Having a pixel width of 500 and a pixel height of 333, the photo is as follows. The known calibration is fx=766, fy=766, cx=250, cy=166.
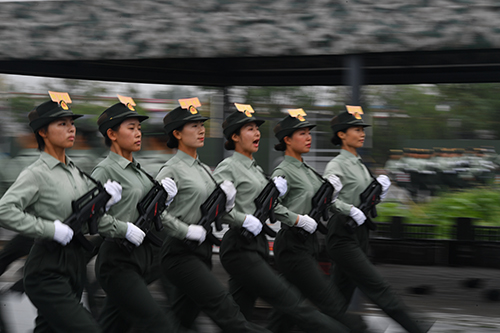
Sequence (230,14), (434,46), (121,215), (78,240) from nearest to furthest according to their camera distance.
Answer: (78,240)
(121,215)
(434,46)
(230,14)

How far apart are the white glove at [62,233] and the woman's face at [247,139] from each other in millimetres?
1850

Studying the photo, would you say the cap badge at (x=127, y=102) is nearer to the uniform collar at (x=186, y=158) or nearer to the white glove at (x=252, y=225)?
the uniform collar at (x=186, y=158)

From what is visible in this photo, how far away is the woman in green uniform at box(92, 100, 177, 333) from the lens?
456 centimetres

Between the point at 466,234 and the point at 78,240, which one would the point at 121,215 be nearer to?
the point at 78,240

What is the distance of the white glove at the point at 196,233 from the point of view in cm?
488

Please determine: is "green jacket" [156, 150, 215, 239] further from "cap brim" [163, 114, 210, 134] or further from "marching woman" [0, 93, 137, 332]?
"marching woman" [0, 93, 137, 332]

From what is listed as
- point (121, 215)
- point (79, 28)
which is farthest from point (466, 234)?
point (121, 215)

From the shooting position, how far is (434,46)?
644 centimetres

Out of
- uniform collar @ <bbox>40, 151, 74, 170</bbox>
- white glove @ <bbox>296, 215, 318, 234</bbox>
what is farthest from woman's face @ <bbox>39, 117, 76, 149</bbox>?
white glove @ <bbox>296, 215, 318, 234</bbox>

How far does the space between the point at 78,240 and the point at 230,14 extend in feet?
10.7

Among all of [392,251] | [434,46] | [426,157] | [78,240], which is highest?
[434,46]

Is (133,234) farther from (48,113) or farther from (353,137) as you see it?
(353,137)

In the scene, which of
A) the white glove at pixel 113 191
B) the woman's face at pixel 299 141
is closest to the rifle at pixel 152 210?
the white glove at pixel 113 191

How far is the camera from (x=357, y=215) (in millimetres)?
5996
